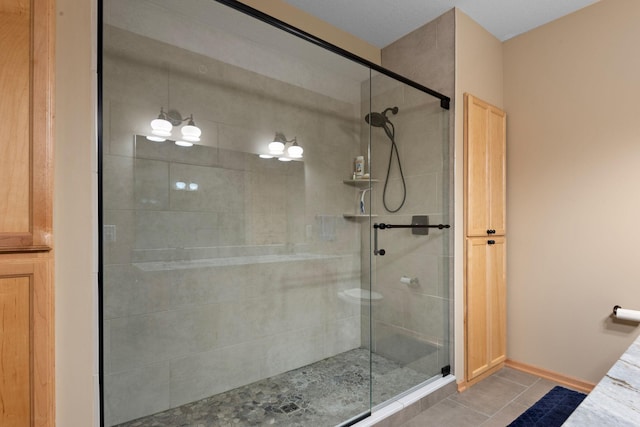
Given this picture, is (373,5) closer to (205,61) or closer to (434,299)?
(205,61)

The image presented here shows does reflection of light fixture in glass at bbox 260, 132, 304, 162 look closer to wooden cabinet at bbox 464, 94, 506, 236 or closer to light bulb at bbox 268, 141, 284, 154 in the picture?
light bulb at bbox 268, 141, 284, 154

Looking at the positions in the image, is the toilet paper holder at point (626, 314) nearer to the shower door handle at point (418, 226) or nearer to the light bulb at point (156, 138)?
the shower door handle at point (418, 226)

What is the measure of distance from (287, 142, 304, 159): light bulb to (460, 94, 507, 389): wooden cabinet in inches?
49.5

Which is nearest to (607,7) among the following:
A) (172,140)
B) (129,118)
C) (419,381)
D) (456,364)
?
(456,364)

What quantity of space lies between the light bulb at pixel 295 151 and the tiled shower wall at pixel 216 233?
0.07m

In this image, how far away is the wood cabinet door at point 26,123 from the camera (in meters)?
0.98

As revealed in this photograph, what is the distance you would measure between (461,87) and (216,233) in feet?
6.83

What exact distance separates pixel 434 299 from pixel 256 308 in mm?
1340

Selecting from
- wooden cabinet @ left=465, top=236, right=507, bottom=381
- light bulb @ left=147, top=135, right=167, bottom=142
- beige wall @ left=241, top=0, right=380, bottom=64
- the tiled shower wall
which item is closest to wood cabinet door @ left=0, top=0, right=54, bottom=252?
the tiled shower wall

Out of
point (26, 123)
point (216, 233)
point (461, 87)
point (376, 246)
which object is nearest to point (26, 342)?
point (26, 123)

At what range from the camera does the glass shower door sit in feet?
8.05

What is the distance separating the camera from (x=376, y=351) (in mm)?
2521

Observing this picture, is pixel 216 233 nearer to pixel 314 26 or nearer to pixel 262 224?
pixel 262 224

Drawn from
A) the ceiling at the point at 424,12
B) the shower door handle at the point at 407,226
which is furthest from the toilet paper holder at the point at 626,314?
the ceiling at the point at 424,12
